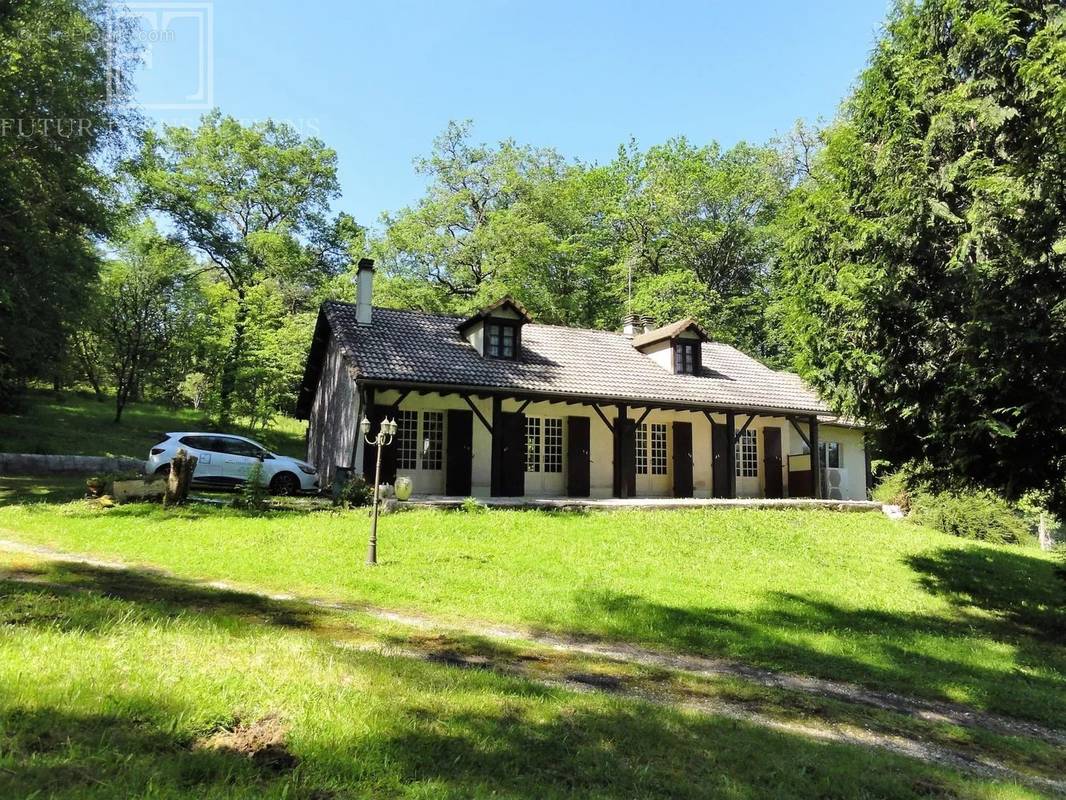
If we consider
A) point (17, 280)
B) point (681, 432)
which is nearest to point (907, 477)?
point (681, 432)

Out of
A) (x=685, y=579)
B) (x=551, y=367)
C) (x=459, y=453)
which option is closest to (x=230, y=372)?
(x=459, y=453)

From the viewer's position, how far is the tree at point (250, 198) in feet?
103

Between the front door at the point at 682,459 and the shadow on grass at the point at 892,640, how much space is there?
9124mm

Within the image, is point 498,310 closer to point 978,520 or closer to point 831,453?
point 831,453

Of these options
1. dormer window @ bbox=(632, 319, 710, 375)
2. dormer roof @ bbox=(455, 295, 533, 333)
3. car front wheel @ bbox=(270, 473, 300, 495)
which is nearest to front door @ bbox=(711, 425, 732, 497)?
dormer window @ bbox=(632, 319, 710, 375)

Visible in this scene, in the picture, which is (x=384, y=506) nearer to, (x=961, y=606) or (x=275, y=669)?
(x=275, y=669)

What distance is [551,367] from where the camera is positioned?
61.7 feet

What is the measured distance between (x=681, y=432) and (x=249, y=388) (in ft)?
53.0

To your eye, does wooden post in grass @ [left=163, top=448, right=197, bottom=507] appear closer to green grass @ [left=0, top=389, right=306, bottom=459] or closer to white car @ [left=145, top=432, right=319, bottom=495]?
white car @ [left=145, top=432, right=319, bottom=495]

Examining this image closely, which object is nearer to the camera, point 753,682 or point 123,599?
point 753,682

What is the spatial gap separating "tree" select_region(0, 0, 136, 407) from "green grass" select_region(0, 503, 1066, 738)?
809 cm

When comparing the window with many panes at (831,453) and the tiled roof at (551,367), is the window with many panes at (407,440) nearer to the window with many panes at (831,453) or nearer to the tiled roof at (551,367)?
the tiled roof at (551,367)

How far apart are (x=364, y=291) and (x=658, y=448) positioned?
10576 mm

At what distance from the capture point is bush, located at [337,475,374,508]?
45.8 ft
